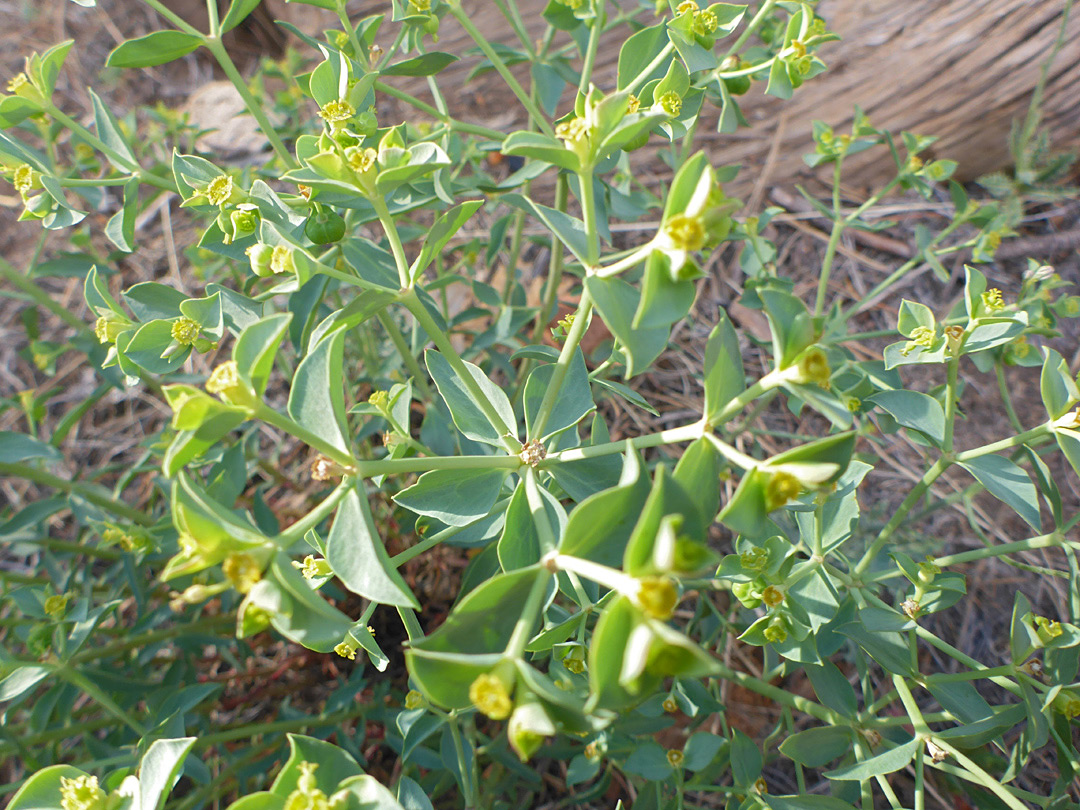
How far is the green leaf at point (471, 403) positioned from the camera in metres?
1.31

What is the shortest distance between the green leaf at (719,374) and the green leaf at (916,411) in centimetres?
49

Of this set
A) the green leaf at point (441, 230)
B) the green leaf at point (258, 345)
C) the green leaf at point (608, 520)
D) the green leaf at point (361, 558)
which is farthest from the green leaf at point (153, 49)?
the green leaf at point (608, 520)

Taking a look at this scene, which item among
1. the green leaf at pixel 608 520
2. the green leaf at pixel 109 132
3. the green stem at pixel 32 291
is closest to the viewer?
the green leaf at pixel 608 520

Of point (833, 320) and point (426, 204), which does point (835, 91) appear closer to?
point (833, 320)

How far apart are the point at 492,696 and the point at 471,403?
0.63 m

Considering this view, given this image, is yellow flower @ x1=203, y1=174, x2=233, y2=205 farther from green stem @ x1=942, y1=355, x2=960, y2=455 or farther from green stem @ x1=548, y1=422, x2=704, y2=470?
green stem @ x1=942, y1=355, x2=960, y2=455

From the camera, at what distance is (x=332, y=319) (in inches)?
46.4

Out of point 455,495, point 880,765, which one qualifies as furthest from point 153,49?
point 880,765

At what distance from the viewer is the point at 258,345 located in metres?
0.99

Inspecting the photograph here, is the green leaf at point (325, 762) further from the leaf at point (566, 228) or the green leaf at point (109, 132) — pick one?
the green leaf at point (109, 132)

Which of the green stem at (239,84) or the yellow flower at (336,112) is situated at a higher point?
the green stem at (239,84)

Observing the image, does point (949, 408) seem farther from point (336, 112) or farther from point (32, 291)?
point (32, 291)

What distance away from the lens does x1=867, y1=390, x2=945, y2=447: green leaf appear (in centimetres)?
140

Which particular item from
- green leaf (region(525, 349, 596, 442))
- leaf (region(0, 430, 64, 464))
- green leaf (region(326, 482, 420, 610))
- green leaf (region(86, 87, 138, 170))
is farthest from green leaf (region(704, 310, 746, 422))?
leaf (region(0, 430, 64, 464))
